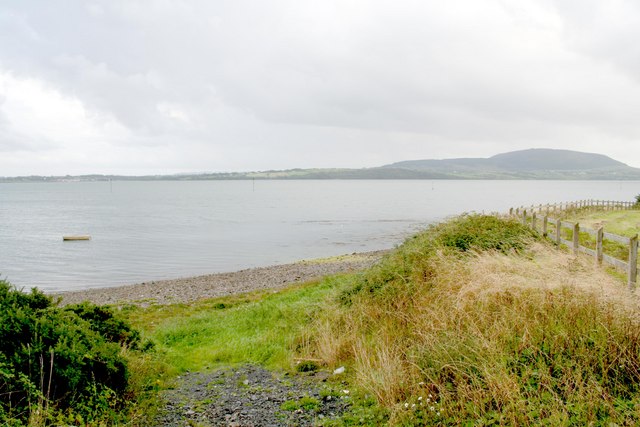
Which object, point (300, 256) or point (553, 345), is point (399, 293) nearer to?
point (553, 345)

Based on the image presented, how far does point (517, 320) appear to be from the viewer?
22.4 ft

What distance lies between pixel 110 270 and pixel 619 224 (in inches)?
1399

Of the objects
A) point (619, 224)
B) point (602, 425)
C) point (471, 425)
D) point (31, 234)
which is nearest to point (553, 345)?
point (602, 425)

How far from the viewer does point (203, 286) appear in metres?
27.0

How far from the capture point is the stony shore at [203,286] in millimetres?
24062

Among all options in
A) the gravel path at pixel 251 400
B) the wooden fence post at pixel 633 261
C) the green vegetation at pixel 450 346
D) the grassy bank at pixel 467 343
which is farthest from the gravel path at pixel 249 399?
the wooden fence post at pixel 633 261

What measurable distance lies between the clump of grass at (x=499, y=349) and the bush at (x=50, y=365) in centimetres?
351

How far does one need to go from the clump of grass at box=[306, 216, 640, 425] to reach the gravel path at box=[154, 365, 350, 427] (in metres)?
0.67

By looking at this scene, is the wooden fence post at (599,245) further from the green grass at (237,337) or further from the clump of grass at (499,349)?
the green grass at (237,337)

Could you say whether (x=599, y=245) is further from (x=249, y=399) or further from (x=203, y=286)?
(x=203, y=286)

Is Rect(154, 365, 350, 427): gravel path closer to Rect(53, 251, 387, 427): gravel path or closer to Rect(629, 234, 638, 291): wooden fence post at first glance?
Rect(53, 251, 387, 427): gravel path

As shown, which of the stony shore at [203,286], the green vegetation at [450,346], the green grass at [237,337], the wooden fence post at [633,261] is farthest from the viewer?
the stony shore at [203,286]

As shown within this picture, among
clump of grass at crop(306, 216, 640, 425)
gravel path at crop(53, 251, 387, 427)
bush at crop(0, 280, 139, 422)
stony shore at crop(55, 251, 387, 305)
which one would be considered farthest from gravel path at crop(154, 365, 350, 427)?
stony shore at crop(55, 251, 387, 305)

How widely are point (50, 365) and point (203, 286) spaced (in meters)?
21.1
